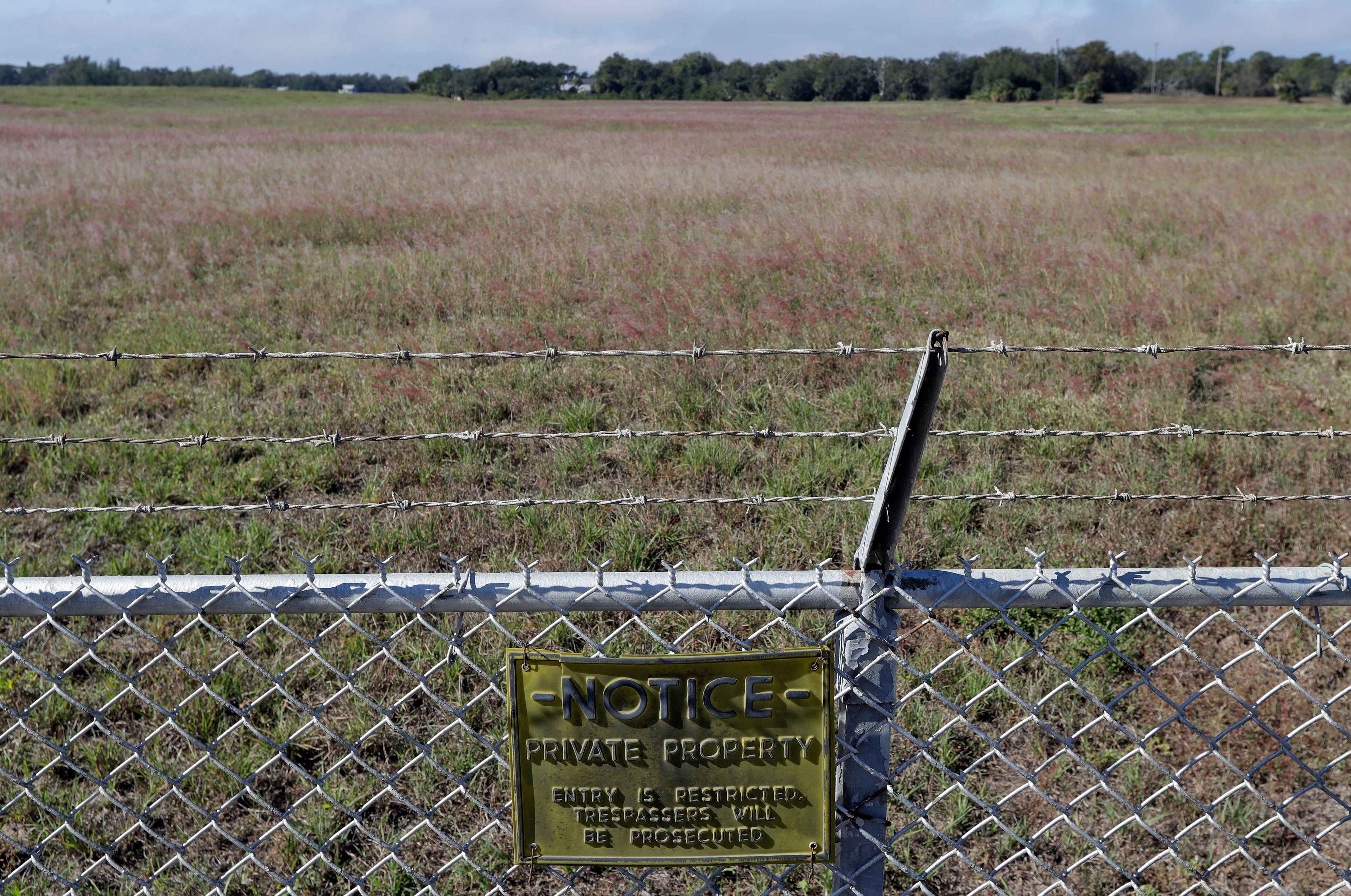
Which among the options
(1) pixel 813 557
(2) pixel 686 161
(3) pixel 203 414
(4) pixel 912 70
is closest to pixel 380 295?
(3) pixel 203 414

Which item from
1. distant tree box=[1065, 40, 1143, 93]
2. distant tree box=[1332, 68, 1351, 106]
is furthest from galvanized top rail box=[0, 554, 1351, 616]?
distant tree box=[1065, 40, 1143, 93]

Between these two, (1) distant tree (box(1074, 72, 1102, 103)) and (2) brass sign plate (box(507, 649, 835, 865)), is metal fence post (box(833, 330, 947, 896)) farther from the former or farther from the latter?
(1) distant tree (box(1074, 72, 1102, 103))

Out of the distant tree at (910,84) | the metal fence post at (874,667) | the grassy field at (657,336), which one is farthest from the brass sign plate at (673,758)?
the distant tree at (910,84)

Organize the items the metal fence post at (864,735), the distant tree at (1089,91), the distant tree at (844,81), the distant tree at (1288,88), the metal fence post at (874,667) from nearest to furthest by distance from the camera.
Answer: the metal fence post at (874,667), the metal fence post at (864,735), the distant tree at (1089,91), the distant tree at (1288,88), the distant tree at (844,81)

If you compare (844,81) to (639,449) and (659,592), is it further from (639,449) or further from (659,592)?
(659,592)

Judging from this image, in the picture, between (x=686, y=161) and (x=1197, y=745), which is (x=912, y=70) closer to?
(x=686, y=161)

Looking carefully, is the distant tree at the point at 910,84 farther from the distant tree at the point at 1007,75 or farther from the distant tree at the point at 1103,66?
the distant tree at the point at 1103,66

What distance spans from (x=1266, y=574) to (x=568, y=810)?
1329 millimetres

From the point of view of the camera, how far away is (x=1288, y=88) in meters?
66.6

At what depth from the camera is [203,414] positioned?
5.78 meters

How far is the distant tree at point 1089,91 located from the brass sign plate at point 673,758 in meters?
68.9

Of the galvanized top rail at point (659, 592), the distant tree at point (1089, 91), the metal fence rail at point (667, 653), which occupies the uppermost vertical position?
the distant tree at point (1089, 91)

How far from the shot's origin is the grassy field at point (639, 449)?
9.78ft

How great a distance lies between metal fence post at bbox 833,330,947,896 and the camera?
66.3 inches
